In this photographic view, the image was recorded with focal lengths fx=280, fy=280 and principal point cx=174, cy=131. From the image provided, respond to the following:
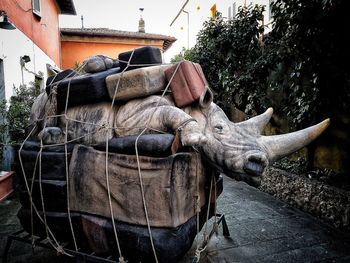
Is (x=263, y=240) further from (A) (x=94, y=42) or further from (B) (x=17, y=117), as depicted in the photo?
(A) (x=94, y=42)

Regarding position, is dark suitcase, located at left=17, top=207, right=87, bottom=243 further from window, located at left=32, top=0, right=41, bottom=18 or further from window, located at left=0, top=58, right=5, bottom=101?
window, located at left=32, top=0, right=41, bottom=18

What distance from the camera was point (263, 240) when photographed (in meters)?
3.50

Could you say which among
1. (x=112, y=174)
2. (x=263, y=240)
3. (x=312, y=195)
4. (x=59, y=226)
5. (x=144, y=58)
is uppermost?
(x=144, y=58)

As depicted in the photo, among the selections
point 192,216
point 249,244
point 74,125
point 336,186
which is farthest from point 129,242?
point 336,186

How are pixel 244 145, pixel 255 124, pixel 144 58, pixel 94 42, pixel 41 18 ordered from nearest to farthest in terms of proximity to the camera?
pixel 244 145 → pixel 255 124 → pixel 144 58 → pixel 41 18 → pixel 94 42

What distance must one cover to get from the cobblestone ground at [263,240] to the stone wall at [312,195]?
0.14m

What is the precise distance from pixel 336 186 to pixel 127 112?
3331mm

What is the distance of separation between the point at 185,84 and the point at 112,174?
0.94 metres

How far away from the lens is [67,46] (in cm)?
1591

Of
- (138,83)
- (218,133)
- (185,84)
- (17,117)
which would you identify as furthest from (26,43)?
(218,133)

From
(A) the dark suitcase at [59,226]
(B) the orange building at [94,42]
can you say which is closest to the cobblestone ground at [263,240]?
(A) the dark suitcase at [59,226]

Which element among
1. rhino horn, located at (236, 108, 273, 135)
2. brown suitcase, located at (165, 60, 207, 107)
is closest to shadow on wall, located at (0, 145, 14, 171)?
brown suitcase, located at (165, 60, 207, 107)

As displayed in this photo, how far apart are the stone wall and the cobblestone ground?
14 cm

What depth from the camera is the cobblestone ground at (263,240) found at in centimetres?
310
